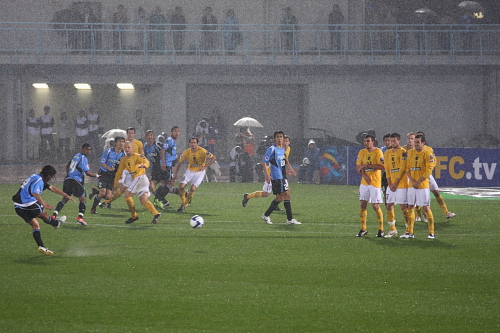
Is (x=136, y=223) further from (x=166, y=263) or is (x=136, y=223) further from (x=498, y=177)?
(x=498, y=177)

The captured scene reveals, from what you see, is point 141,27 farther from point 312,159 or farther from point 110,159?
point 110,159

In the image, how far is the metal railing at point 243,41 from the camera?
3638 centimetres

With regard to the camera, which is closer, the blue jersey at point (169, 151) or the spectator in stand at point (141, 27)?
the blue jersey at point (169, 151)

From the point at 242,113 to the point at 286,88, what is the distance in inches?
115

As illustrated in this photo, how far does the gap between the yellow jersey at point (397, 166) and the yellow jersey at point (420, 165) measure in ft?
0.40

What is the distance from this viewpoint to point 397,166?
13734 millimetres

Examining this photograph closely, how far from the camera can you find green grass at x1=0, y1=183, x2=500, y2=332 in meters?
7.77

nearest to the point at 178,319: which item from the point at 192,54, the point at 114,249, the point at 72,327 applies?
the point at 72,327

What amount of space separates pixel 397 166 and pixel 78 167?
7.33 meters

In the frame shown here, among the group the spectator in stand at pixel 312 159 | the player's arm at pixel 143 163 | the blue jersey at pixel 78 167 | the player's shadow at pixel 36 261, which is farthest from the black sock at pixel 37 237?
the spectator in stand at pixel 312 159

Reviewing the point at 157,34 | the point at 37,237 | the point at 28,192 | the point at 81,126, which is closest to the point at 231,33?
the point at 157,34

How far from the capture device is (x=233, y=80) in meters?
38.6

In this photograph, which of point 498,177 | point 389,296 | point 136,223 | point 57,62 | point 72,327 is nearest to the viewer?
point 72,327

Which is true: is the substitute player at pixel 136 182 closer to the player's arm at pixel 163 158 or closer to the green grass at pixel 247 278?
the green grass at pixel 247 278
